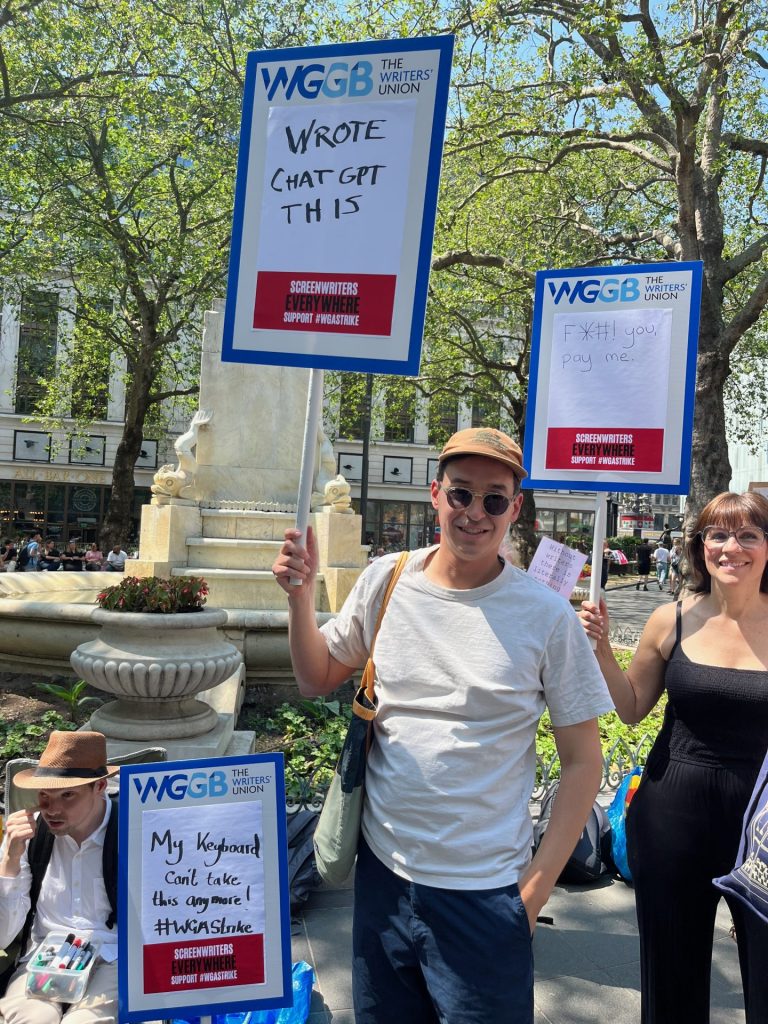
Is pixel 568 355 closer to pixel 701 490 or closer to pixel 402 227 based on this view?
pixel 402 227

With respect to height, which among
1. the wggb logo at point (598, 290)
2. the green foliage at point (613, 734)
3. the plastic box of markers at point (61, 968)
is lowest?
the green foliage at point (613, 734)

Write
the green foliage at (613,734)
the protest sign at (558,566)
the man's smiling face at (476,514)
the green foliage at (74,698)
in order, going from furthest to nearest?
the green foliage at (613,734), the green foliage at (74,698), the protest sign at (558,566), the man's smiling face at (476,514)

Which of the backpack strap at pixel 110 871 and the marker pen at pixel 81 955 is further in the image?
the backpack strap at pixel 110 871

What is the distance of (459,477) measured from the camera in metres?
2.12

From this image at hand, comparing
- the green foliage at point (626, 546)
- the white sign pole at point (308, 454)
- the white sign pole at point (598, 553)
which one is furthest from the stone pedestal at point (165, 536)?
Result: the green foliage at point (626, 546)

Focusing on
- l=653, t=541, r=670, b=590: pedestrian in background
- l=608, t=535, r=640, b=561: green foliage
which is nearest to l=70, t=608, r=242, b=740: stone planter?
l=653, t=541, r=670, b=590: pedestrian in background

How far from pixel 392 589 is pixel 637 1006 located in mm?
2411

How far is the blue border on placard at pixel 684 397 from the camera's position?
3275 mm

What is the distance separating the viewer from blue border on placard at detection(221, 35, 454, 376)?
235 centimetres

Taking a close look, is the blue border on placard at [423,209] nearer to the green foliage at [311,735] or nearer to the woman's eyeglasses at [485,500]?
the woman's eyeglasses at [485,500]

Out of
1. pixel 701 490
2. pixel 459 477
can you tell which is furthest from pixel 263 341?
pixel 701 490

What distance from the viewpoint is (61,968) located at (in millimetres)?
2674

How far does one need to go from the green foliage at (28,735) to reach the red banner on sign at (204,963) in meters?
3.80

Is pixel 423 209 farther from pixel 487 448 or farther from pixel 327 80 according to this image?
pixel 487 448
